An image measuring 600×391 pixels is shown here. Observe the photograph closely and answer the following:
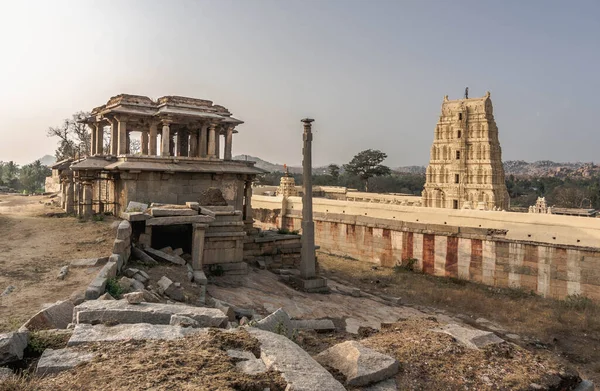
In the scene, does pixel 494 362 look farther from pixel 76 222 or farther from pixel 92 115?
pixel 92 115

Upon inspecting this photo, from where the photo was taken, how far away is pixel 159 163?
14.3 meters

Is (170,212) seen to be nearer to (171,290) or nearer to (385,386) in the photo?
(171,290)

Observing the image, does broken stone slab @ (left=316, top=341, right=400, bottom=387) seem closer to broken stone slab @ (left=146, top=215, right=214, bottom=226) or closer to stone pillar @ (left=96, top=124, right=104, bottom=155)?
broken stone slab @ (left=146, top=215, right=214, bottom=226)

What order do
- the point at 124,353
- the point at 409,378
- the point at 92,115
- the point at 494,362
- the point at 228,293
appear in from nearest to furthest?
the point at 124,353 < the point at 409,378 < the point at 494,362 < the point at 228,293 < the point at 92,115

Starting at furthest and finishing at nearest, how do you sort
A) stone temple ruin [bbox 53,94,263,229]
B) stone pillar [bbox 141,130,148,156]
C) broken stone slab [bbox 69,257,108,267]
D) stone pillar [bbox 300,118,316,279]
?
stone pillar [bbox 141,130,148,156], stone temple ruin [bbox 53,94,263,229], stone pillar [bbox 300,118,316,279], broken stone slab [bbox 69,257,108,267]

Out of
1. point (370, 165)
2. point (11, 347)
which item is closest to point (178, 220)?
point (11, 347)

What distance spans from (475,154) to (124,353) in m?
33.2

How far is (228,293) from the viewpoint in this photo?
10023 millimetres

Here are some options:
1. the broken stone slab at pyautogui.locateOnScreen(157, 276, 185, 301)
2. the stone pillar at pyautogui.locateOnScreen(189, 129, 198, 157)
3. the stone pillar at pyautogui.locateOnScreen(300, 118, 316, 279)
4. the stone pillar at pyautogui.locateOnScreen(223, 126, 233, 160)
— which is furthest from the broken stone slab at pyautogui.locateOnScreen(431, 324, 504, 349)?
the stone pillar at pyautogui.locateOnScreen(189, 129, 198, 157)

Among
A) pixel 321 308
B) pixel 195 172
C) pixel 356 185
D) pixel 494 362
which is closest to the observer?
pixel 494 362

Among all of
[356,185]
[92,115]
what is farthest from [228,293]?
[356,185]

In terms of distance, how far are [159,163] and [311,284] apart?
258 inches

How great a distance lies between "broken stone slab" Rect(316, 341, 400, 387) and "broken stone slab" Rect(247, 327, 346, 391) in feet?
1.03

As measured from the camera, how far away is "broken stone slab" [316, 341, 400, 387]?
3898mm
